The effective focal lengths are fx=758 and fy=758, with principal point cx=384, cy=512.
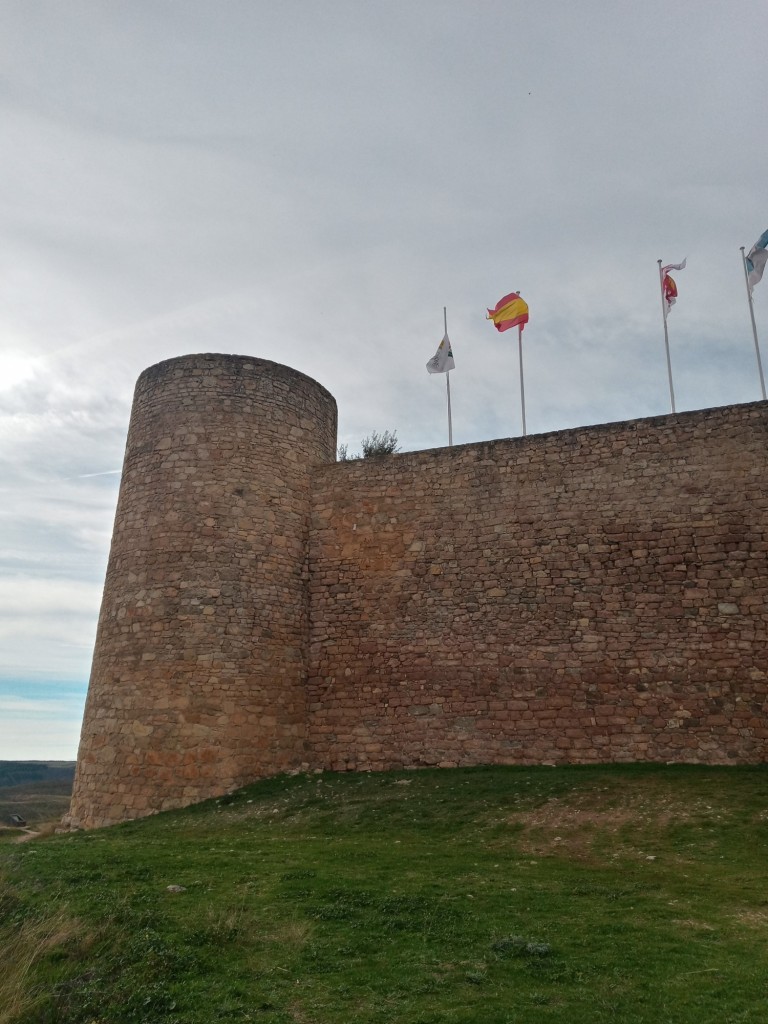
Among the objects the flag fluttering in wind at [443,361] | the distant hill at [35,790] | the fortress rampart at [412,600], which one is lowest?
the distant hill at [35,790]

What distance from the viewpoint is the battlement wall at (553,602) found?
12.9 metres

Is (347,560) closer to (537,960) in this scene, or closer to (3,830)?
(3,830)

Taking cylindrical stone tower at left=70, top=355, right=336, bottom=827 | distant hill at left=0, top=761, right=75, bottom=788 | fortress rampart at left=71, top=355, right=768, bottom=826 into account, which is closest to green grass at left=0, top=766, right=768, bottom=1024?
fortress rampart at left=71, top=355, right=768, bottom=826

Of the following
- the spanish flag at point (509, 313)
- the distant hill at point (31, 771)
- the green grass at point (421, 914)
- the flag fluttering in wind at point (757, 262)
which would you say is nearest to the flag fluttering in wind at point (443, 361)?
the spanish flag at point (509, 313)

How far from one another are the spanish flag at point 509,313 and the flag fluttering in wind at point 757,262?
4759mm

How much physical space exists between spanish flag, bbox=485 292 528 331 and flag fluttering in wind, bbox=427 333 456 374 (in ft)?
4.12

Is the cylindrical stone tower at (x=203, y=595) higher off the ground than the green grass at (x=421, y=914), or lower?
higher

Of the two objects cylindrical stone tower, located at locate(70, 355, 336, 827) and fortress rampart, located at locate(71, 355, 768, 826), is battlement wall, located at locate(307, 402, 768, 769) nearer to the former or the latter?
fortress rampart, located at locate(71, 355, 768, 826)

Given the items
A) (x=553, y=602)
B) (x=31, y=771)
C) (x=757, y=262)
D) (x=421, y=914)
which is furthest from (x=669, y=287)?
(x=31, y=771)

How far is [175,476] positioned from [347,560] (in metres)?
3.87

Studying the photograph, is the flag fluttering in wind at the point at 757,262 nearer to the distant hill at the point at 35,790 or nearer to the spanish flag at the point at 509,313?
the spanish flag at the point at 509,313

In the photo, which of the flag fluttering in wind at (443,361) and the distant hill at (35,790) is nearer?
the flag fluttering in wind at (443,361)

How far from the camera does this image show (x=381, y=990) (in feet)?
16.9

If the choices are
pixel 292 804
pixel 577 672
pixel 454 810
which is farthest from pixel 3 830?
pixel 577 672
